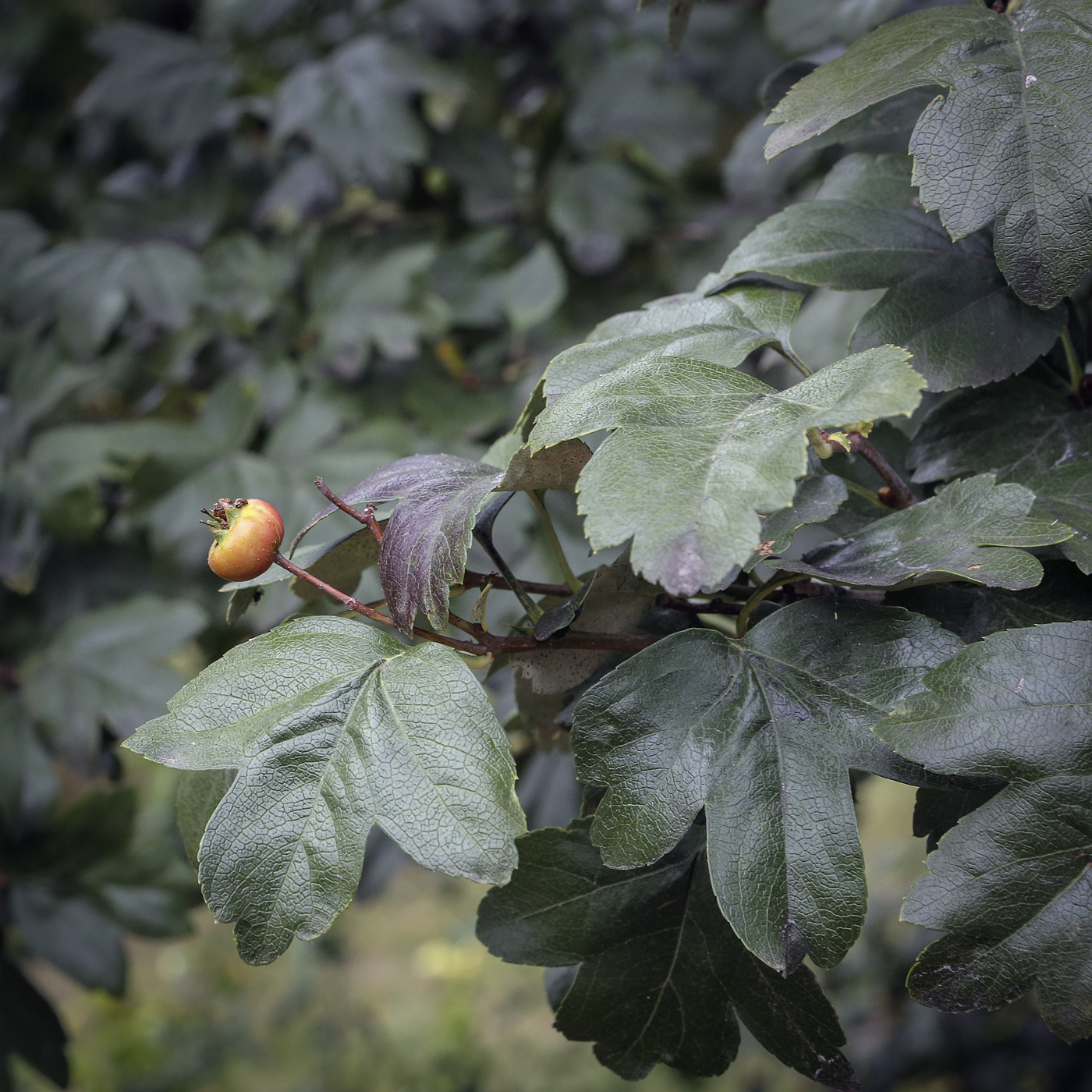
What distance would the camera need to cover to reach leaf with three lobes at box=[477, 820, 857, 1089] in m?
0.43

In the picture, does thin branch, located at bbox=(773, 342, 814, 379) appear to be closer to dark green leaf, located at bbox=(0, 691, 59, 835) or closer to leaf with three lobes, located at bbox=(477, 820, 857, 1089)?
leaf with three lobes, located at bbox=(477, 820, 857, 1089)

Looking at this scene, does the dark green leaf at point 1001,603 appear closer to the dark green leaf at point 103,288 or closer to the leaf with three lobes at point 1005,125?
the leaf with three lobes at point 1005,125

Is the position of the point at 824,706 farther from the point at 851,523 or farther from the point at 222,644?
the point at 222,644

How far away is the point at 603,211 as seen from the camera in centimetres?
129

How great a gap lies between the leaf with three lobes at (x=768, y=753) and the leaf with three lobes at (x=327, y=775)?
5 cm

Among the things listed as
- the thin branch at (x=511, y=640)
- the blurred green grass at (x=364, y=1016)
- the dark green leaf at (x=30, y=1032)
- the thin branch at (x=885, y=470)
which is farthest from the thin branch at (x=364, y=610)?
the blurred green grass at (x=364, y=1016)

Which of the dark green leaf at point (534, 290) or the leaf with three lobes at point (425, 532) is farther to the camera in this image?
the dark green leaf at point (534, 290)

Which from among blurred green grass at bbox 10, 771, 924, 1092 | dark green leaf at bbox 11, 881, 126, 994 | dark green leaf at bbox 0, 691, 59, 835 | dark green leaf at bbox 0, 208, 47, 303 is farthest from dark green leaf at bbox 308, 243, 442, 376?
blurred green grass at bbox 10, 771, 924, 1092

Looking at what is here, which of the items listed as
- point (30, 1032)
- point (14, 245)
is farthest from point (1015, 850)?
point (14, 245)

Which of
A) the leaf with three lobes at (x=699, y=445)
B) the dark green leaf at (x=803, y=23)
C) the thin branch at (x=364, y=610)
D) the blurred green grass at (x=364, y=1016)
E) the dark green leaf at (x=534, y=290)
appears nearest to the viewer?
the leaf with three lobes at (x=699, y=445)

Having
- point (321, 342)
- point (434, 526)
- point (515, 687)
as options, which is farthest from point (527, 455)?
point (321, 342)

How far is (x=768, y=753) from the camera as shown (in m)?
0.38

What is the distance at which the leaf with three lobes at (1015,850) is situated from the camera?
0.34m

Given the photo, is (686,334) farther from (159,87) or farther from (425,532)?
(159,87)
